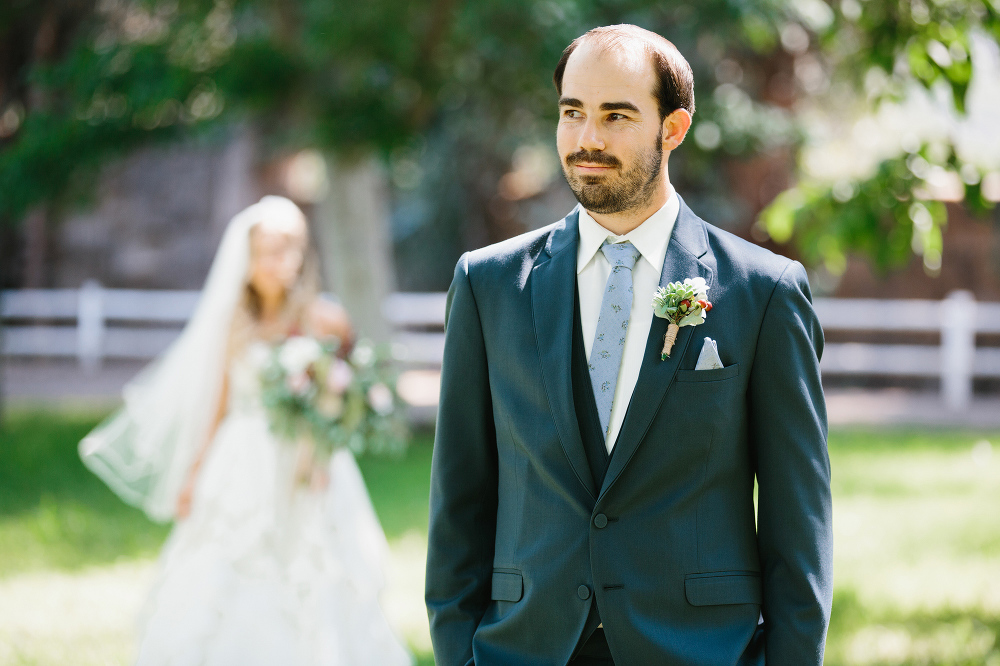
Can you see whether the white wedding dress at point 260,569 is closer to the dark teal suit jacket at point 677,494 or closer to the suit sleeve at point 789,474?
the dark teal suit jacket at point 677,494

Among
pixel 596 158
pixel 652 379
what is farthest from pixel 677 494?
pixel 596 158

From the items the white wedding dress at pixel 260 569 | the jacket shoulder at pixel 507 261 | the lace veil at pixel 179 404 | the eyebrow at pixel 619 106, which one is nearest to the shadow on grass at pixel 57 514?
the lace veil at pixel 179 404

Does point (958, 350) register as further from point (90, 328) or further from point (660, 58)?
point (660, 58)

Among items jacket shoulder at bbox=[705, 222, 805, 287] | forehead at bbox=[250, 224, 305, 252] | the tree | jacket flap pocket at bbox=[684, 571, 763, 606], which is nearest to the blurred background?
the tree

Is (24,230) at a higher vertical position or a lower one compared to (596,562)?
higher

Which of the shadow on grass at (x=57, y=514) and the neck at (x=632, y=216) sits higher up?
the neck at (x=632, y=216)

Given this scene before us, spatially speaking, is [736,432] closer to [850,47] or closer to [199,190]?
[850,47]

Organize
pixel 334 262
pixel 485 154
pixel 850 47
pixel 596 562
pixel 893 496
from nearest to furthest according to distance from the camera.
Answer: pixel 596 562, pixel 850 47, pixel 893 496, pixel 334 262, pixel 485 154

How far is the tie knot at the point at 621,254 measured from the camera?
2.30m

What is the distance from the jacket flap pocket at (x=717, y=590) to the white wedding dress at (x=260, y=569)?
307 cm

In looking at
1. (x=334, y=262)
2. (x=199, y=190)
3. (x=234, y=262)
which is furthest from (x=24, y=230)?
(x=234, y=262)

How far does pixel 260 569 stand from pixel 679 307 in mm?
3357

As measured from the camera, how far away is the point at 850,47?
8.91 metres

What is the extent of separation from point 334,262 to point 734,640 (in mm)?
10497
